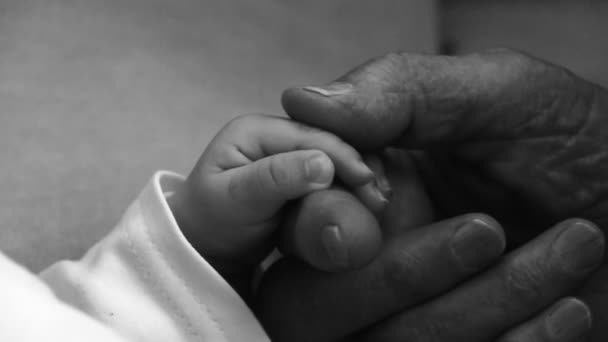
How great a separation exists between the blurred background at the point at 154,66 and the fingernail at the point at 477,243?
41 centimetres

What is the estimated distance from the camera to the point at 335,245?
45cm

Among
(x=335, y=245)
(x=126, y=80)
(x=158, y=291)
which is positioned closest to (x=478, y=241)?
(x=335, y=245)

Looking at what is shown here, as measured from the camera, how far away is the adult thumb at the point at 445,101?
1.71 ft

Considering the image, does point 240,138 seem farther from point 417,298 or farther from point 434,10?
point 434,10

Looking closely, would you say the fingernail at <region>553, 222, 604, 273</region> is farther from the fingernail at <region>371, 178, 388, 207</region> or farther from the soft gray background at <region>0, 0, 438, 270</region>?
the soft gray background at <region>0, 0, 438, 270</region>

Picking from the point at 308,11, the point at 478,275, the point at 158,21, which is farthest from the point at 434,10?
the point at 478,275

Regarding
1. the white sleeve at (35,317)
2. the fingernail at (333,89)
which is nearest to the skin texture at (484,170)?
the fingernail at (333,89)

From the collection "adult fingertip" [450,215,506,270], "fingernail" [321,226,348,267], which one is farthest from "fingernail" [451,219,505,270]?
"fingernail" [321,226,348,267]

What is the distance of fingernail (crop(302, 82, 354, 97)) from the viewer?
51cm

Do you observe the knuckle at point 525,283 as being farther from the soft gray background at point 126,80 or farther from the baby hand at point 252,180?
the soft gray background at point 126,80

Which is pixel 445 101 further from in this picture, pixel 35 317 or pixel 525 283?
pixel 35 317

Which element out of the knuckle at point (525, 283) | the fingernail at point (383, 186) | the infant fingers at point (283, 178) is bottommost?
the knuckle at point (525, 283)

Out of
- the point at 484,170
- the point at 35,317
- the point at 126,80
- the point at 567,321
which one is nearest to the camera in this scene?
the point at 35,317

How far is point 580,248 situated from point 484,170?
0.46 ft
